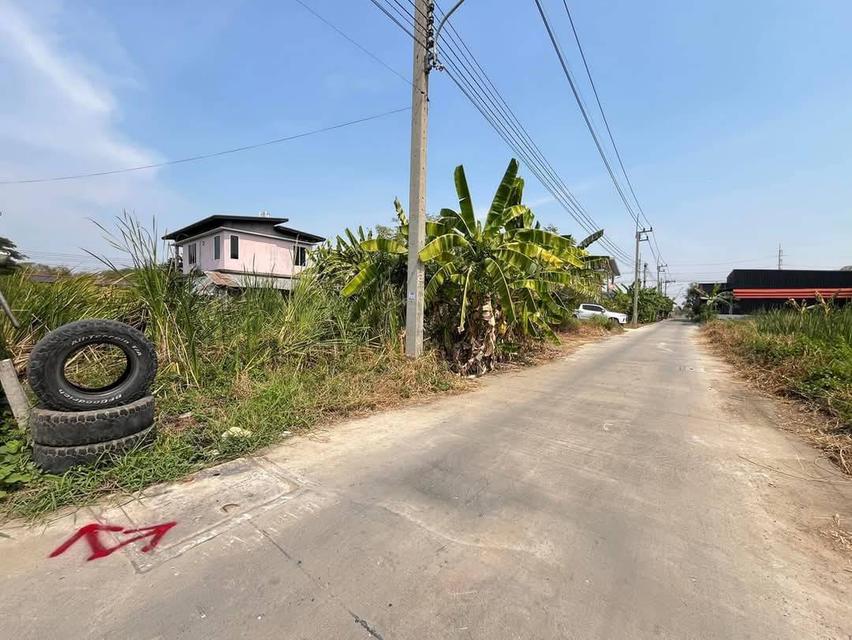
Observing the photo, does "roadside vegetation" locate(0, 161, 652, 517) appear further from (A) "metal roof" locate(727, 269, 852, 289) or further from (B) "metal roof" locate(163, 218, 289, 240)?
(A) "metal roof" locate(727, 269, 852, 289)

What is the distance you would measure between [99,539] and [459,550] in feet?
7.45

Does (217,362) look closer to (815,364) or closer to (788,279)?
(815,364)

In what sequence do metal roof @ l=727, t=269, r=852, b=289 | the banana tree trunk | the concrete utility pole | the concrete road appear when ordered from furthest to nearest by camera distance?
metal roof @ l=727, t=269, r=852, b=289, the banana tree trunk, the concrete utility pole, the concrete road

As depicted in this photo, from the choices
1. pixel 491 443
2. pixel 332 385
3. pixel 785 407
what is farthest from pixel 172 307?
pixel 785 407

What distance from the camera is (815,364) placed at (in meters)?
7.05

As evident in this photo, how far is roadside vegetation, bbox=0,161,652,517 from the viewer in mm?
3742

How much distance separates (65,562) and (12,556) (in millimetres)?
354

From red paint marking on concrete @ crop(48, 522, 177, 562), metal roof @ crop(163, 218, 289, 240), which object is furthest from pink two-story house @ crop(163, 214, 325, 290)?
red paint marking on concrete @ crop(48, 522, 177, 562)

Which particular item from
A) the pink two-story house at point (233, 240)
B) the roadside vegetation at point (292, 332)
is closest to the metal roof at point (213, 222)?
the pink two-story house at point (233, 240)

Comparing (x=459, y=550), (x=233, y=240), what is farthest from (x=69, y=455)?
(x=233, y=240)

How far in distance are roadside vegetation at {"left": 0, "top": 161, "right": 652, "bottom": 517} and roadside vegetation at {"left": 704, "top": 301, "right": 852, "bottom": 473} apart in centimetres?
437

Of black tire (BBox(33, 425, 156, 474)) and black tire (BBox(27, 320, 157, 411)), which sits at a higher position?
black tire (BBox(27, 320, 157, 411))

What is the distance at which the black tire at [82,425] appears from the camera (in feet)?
10.4

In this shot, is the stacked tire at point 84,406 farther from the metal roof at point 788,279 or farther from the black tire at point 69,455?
the metal roof at point 788,279
